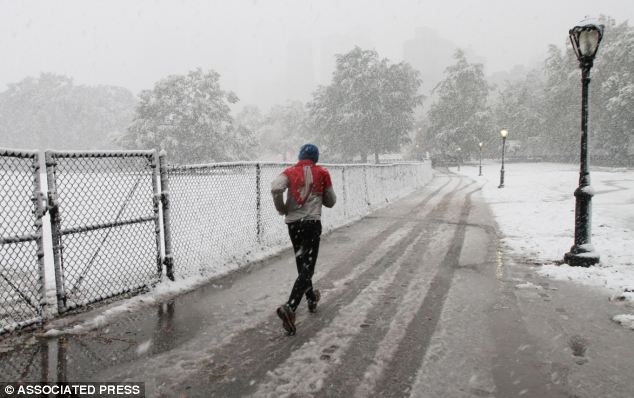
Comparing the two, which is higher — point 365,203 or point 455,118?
point 455,118

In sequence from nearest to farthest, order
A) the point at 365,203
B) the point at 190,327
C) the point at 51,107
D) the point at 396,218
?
the point at 190,327
the point at 396,218
the point at 365,203
the point at 51,107

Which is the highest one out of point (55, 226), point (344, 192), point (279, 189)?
point (279, 189)

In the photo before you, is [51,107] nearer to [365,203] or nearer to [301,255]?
[365,203]

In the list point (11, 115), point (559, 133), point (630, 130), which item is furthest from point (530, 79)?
point (11, 115)

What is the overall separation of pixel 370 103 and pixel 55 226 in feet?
214

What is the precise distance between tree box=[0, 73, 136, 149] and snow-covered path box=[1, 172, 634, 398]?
314ft

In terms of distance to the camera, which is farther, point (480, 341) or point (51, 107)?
point (51, 107)

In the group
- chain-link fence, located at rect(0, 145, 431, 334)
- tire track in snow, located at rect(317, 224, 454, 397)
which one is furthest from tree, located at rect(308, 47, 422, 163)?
tire track in snow, located at rect(317, 224, 454, 397)

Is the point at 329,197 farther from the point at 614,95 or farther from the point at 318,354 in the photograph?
the point at 614,95

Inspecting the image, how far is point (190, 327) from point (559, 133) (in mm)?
81315

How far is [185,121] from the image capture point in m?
54.1

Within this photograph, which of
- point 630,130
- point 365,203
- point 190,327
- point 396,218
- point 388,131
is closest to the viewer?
point 190,327

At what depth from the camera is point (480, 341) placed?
4387 mm

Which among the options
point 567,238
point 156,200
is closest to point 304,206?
point 156,200
